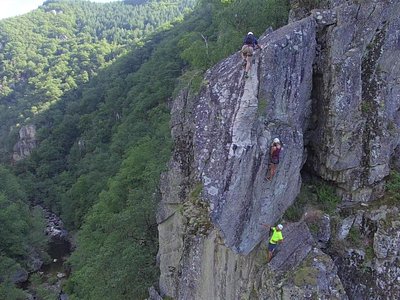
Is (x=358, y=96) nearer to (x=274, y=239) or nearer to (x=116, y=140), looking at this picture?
(x=274, y=239)

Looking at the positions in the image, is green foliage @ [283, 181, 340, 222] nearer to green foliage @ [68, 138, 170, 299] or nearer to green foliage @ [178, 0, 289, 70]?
green foliage @ [68, 138, 170, 299]

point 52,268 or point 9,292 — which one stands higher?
point 9,292

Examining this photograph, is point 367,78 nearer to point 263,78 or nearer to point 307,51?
point 307,51

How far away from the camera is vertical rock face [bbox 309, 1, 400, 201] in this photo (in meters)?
14.2

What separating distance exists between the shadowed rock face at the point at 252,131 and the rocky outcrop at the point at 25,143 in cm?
6422

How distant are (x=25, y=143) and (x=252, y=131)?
2665 inches

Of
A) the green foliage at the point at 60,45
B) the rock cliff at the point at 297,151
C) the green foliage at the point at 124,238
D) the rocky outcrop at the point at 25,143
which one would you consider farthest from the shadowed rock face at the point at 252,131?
the green foliage at the point at 60,45

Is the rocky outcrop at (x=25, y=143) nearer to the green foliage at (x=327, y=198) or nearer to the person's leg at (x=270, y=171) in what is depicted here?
the green foliage at (x=327, y=198)

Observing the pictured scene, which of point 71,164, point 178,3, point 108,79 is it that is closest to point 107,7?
point 178,3

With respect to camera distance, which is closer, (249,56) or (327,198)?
(249,56)

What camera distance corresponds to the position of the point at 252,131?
505 inches

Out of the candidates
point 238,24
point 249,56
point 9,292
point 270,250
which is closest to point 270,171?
point 270,250

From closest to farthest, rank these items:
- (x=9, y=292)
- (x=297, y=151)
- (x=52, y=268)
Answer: (x=297, y=151), (x=9, y=292), (x=52, y=268)

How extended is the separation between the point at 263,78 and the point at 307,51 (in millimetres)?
2065
